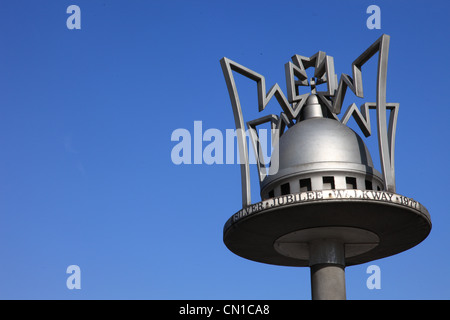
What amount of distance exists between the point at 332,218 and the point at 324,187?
1.88 meters

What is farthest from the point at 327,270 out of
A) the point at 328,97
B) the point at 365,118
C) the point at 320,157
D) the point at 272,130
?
the point at 328,97

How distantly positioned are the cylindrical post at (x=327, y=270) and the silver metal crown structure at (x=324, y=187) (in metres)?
0.06

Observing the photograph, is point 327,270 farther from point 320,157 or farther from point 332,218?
point 320,157

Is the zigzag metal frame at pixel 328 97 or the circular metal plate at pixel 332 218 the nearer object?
the circular metal plate at pixel 332 218

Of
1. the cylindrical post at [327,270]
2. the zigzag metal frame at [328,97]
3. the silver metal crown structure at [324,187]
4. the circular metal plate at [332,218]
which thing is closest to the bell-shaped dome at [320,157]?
the silver metal crown structure at [324,187]

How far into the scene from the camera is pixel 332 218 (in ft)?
126

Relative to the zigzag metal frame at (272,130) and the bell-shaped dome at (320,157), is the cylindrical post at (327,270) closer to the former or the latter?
the bell-shaped dome at (320,157)

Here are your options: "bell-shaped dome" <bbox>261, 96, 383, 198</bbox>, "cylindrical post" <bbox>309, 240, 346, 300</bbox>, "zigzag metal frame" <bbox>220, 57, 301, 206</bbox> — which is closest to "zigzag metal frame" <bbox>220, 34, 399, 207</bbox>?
"zigzag metal frame" <bbox>220, 57, 301, 206</bbox>

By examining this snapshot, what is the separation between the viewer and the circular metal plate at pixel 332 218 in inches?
1431

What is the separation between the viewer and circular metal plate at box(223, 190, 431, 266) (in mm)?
36344
